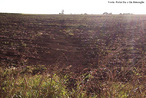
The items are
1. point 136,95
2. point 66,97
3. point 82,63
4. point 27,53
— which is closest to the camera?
point 136,95

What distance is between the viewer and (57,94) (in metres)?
2.58

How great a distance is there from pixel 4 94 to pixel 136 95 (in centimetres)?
212

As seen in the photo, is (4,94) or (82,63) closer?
(4,94)

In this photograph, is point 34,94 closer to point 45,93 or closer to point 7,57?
point 45,93

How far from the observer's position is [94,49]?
8625mm

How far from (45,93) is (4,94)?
0.65 m

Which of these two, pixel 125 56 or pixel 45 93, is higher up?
pixel 45 93

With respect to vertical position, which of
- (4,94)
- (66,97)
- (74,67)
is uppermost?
(4,94)

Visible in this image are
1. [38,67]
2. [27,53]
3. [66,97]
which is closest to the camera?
[66,97]

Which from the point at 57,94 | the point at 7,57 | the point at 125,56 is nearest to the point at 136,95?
the point at 57,94

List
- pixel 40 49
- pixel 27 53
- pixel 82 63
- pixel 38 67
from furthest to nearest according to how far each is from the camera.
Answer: pixel 40 49
pixel 27 53
pixel 82 63
pixel 38 67

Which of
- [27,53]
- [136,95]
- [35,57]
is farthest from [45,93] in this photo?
[27,53]

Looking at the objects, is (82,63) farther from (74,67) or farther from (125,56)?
(125,56)

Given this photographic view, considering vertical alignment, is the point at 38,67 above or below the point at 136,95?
below
